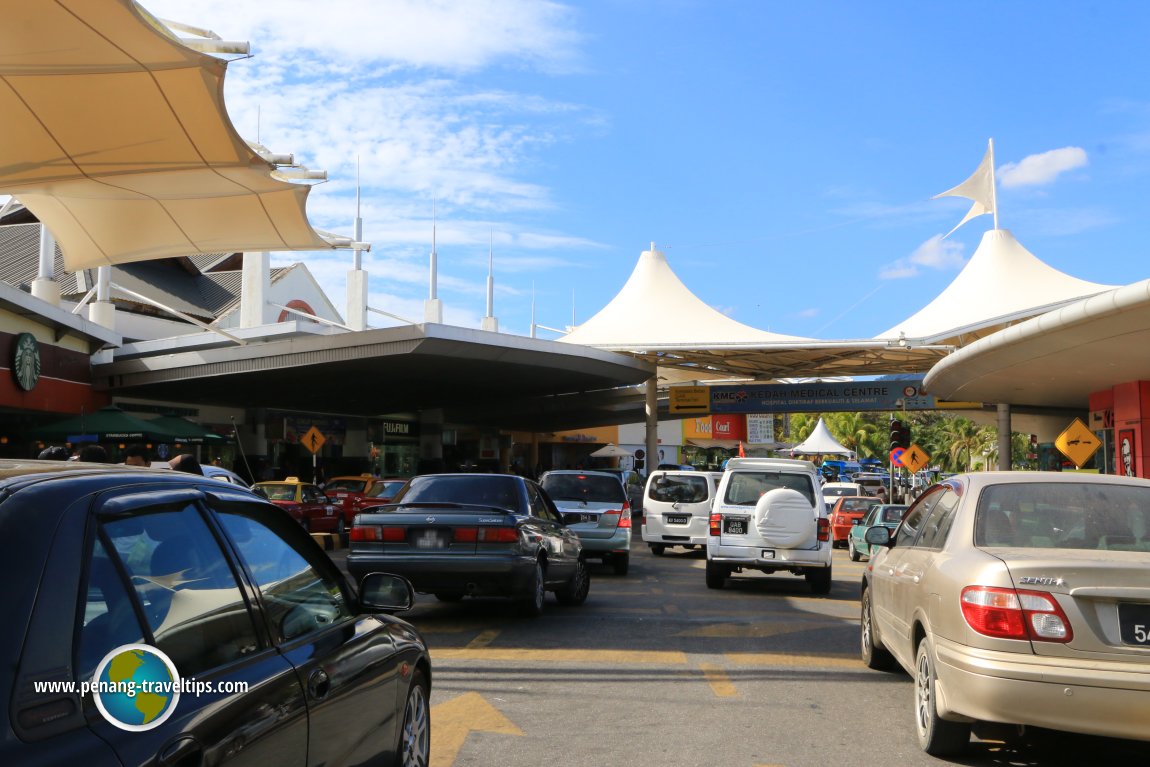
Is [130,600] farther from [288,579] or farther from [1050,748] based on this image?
[1050,748]

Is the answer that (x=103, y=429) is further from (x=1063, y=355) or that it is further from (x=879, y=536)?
(x=879, y=536)

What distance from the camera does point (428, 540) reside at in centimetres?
1090

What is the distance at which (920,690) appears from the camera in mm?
6492

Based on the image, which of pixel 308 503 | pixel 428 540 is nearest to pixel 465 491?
pixel 428 540

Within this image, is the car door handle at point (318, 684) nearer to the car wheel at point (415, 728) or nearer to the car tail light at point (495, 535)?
Answer: the car wheel at point (415, 728)

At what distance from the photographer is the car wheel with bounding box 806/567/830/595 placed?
15.7m

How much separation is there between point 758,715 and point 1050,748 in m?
1.81

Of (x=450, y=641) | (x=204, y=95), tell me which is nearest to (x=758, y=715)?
(x=450, y=641)

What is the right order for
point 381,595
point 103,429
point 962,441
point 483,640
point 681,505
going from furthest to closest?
1. point 962,441
2. point 103,429
3. point 681,505
4. point 483,640
5. point 381,595

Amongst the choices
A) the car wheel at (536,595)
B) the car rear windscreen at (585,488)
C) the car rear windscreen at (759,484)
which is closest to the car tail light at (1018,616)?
the car wheel at (536,595)

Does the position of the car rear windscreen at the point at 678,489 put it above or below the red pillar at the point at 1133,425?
below

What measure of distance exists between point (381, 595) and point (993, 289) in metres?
40.5

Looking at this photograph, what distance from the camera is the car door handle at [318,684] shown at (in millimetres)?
3456

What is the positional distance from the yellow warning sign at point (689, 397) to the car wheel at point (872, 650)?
38.0m
